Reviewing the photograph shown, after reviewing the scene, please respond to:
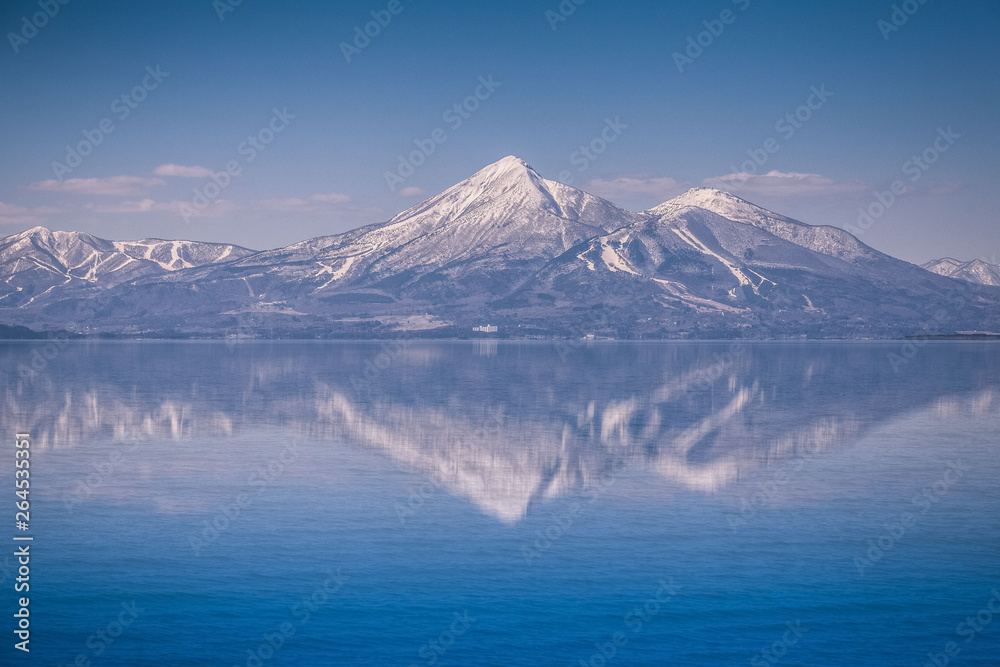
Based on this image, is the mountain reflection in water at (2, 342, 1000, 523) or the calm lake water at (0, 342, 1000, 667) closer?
the calm lake water at (0, 342, 1000, 667)

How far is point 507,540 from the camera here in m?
31.5

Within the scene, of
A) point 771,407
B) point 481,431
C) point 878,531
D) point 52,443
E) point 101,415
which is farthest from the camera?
point 771,407

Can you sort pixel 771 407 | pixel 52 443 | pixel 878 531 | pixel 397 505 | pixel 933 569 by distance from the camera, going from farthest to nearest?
pixel 771 407
pixel 52 443
pixel 397 505
pixel 878 531
pixel 933 569

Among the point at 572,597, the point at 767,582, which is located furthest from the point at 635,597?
the point at 767,582

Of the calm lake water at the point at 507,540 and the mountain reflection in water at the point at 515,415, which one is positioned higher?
the mountain reflection in water at the point at 515,415

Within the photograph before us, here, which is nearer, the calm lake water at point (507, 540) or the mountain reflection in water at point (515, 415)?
the calm lake water at point (507, 540)

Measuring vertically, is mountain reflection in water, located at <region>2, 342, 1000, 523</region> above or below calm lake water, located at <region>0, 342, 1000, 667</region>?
above

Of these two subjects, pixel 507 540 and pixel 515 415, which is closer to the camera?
pixel 507 540

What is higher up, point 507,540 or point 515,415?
point 515,415

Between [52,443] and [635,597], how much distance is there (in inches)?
1512

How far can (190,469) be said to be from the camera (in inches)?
1738

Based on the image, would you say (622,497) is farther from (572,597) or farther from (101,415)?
(101,415)

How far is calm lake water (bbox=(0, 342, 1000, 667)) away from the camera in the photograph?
23156 mm

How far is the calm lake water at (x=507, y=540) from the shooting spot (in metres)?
23.2
